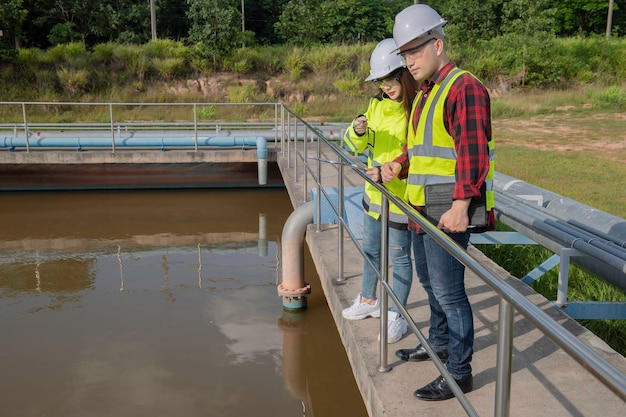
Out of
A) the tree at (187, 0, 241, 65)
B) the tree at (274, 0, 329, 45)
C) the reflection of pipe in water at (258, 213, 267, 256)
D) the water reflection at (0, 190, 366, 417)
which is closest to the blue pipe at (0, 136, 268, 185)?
the reflection of pipe in water at (258, 213, 267, 256)

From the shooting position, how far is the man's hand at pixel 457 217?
9.14 ft

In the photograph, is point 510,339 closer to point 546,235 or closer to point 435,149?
point 435,149

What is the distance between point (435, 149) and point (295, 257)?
392 cm

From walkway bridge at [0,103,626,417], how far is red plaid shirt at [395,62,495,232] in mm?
270

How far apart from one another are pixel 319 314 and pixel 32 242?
552 cm

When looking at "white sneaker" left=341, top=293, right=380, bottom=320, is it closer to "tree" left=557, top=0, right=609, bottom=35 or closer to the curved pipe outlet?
the curved pipe outlet

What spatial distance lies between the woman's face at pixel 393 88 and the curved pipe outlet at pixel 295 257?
9.74ft

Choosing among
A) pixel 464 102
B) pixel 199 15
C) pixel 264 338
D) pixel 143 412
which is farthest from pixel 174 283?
pixel 199 15

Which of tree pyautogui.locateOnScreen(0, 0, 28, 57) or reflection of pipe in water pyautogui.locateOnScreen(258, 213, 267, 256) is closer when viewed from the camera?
reflection of pipe in water pyautogui.locateOnScreen(258, 213, 267, 256)

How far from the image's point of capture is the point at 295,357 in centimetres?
638

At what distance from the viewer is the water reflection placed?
5598mm

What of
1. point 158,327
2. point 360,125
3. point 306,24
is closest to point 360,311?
point 360,125

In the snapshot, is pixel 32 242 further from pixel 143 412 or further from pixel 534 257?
pixel 534 257

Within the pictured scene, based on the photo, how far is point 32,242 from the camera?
10570 millimetres
